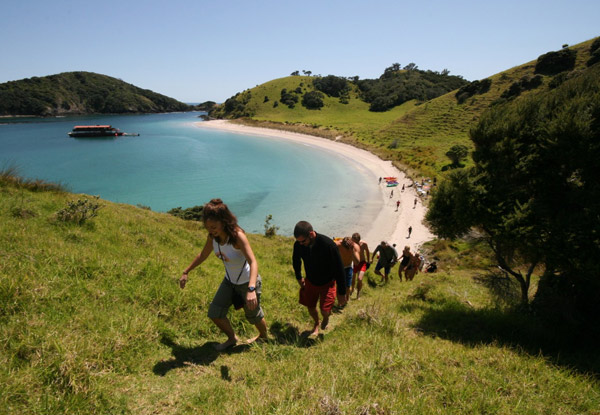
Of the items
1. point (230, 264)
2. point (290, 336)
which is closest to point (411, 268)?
point (290, 336)

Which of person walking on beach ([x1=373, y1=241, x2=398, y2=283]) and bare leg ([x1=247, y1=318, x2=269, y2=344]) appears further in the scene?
person walking on beach ([x1=373, y1=241, x2=398, y2=283])

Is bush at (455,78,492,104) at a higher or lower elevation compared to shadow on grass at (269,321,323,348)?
higher

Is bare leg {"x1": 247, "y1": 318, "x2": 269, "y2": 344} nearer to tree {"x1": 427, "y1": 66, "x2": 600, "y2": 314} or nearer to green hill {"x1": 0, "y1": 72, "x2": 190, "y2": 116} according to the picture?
tree {"x1": 427, "y1": 66, "x2": 600, "y2": 314}

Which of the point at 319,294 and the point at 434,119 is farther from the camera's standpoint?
the point at 434,119

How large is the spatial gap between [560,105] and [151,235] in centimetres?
1085

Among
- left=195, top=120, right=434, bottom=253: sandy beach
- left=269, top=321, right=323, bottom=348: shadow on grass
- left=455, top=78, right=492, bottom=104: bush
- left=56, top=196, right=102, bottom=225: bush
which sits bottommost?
left=195, top=120, right=434, bottom=253: sandy beach

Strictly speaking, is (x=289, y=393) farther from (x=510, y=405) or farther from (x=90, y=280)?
(x=90, y=280)

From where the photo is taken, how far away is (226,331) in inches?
162

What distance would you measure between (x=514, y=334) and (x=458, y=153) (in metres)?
41.2

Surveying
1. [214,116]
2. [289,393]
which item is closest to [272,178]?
[289,393]

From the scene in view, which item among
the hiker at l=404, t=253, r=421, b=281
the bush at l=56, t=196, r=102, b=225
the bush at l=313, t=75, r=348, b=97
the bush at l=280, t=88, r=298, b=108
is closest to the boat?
the bush at l=280, t=88, r=298, b=108

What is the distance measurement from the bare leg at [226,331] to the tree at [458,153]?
44.0 metres

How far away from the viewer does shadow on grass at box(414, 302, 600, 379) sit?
4180 millimetres

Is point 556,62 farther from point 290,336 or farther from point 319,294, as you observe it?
point 290,336
